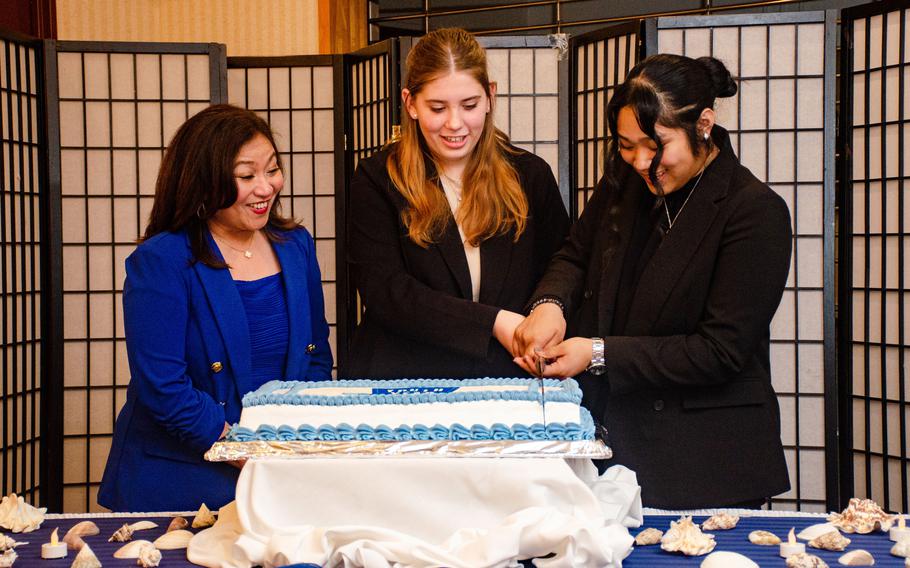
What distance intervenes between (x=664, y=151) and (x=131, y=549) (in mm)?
1232

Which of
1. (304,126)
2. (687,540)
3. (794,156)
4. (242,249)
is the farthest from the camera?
(304,126)

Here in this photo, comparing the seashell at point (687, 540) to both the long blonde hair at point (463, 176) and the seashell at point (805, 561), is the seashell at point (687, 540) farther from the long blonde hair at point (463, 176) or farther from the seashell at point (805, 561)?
the long blonde hair at point (463, 176)

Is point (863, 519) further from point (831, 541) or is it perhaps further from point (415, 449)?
point (415, 449)

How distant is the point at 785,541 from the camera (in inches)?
65.5

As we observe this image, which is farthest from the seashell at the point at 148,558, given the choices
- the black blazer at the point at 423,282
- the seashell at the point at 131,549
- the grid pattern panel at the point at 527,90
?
the grid pattern panel at the point at 527,90

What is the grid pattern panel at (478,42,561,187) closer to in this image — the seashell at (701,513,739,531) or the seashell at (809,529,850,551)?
the seashell at (701,513,739,531)

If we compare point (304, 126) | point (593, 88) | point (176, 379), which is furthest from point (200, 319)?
point (304, 126)

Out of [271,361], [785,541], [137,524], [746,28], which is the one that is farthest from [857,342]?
[137,524]

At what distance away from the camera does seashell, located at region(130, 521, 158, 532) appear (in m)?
1.78

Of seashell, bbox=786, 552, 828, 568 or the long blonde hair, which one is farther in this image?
the long blonde hair

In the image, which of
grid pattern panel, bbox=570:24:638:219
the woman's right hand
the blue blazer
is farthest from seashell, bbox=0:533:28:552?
grid pattern panel, bbox=570:24:638:219

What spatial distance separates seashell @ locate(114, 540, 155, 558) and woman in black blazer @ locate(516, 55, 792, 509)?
0.84m

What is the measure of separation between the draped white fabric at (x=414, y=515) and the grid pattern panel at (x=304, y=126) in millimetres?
2611

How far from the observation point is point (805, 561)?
4.94 feet
